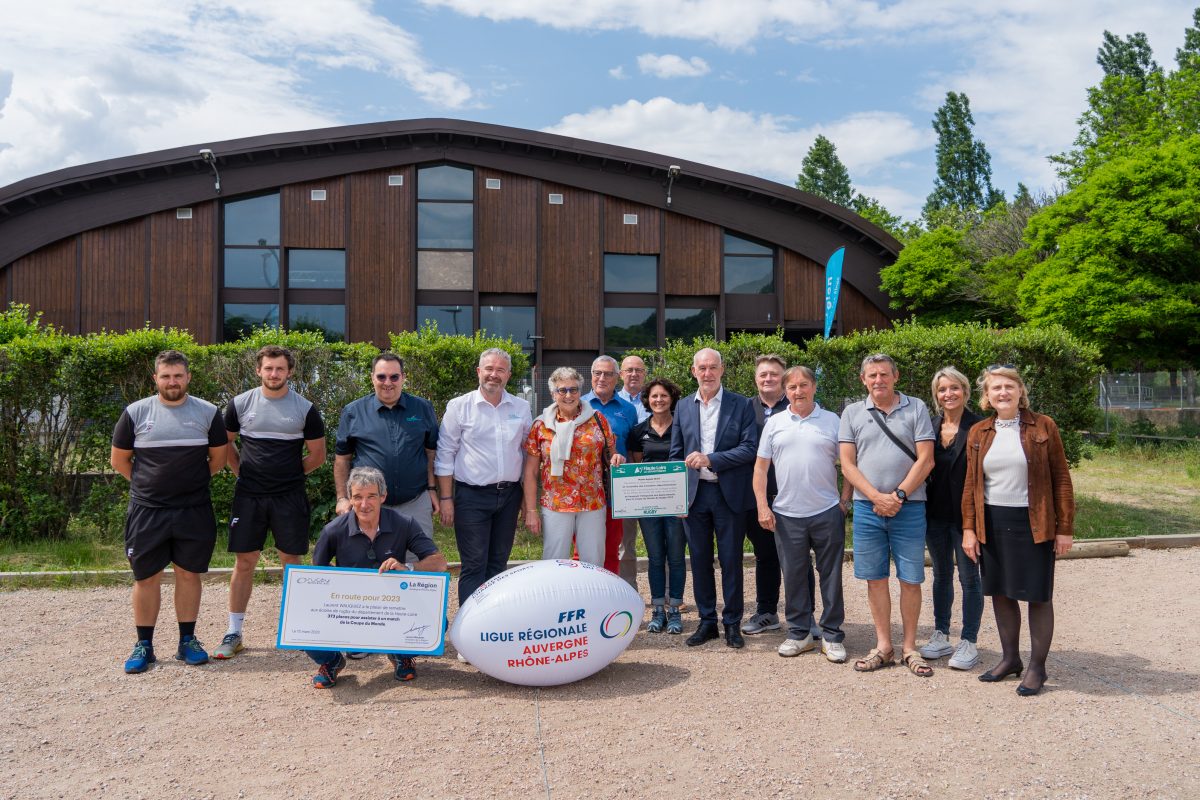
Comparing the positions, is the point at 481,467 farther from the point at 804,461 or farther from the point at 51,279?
the point at 51,279

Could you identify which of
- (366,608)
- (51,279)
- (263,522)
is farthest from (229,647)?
(51,279)

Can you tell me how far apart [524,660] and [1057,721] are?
3066 mm

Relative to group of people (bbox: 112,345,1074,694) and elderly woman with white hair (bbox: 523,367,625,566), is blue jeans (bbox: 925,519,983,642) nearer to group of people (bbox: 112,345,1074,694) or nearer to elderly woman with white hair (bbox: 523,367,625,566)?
group of people (bbox: 112,345,1074,694)

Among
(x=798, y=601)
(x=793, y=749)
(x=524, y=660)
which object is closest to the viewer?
(x=793, y=749)

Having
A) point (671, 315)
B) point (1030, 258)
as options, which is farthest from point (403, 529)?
point (1030, 258)

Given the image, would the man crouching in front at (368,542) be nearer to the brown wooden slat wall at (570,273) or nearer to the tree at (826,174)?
the brown wooden slat wall at (570,273)

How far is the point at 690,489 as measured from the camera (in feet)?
19.1

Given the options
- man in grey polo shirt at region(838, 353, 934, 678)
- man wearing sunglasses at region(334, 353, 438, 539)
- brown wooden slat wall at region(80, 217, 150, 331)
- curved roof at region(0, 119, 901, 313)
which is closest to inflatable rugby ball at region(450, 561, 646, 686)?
man wearing sunglasses at region(334, 353, 438, 539)

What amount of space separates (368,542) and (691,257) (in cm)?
2222

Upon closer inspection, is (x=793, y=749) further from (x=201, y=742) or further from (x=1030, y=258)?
(x=1030, y=258)

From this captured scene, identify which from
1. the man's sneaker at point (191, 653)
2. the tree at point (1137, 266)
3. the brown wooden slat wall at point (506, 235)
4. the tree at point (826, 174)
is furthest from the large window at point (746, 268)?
the tree at point (826, 174)

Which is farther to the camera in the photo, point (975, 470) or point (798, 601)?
point (798, 601)

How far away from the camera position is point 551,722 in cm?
442

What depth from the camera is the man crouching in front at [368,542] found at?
5.00 m
